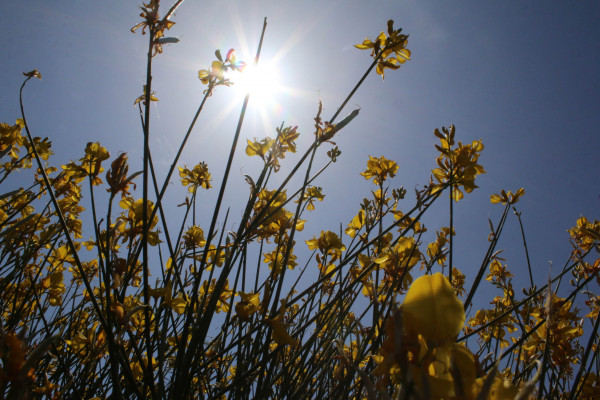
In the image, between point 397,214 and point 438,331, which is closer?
point 438,331

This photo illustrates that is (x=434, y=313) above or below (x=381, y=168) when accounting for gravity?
below

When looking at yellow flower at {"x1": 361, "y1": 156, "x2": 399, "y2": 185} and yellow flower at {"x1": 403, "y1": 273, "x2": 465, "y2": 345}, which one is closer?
yellow flower at {"x1": 403, "y1": 273, "x2": 465, "y2": 345}

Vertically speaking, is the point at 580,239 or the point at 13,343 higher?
the point at 580,239

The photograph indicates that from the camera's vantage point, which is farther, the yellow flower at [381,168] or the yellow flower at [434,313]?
the yellow flower at [381,168]

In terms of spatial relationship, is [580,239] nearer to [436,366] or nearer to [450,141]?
[450,141]

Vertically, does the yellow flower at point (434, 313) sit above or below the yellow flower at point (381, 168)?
below

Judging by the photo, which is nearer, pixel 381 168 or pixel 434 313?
pixel 434 313

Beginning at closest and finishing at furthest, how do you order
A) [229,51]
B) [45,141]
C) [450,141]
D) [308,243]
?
[229,51] → [450,141] → [308,243] → [45,141]

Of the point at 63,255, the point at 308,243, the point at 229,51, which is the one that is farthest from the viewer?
the point at 63,255

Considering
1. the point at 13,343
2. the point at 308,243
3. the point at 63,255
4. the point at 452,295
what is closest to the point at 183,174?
the point at 63,255

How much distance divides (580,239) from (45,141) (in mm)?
4751

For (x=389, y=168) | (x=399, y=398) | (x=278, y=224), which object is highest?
(x=389, y=168)

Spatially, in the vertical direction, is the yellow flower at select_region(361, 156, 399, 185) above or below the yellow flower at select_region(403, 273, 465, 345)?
above

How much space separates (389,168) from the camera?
91.4 inches
